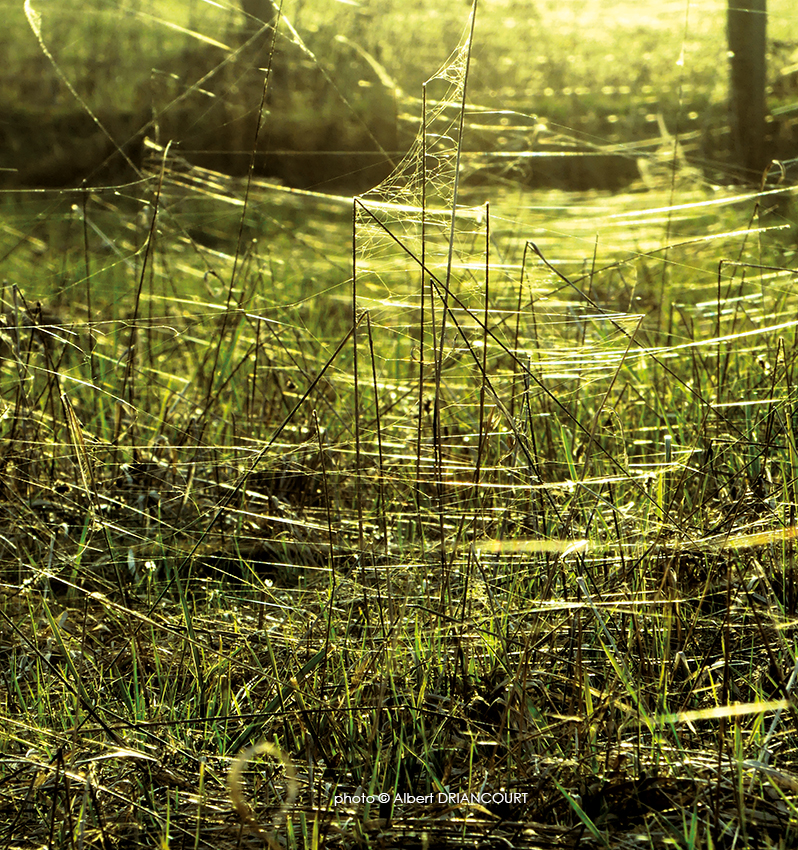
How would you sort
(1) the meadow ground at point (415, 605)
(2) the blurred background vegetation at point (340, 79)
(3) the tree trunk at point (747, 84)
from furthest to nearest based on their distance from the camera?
1. (2) the blurred background vegetation at point (340, 79)
2. (3) the tree trunk at point (747, 84)
3. (1) the meadow ground at point (415, 605)

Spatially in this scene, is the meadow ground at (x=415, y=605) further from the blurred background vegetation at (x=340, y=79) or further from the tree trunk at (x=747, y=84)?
the blurred background vegetation at (x=340, y=79)

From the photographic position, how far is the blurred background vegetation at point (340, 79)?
21.9ft

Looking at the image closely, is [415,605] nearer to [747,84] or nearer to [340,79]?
[747,84]

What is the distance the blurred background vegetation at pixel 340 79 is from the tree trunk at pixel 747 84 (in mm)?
718

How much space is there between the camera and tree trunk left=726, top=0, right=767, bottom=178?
4605mm

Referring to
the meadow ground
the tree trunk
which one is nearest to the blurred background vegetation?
the tree trunk

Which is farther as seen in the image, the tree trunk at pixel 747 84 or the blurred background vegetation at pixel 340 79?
the blurred background vegetation at pixel 340 79

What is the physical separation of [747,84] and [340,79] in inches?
146

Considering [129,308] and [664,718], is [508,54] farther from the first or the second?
[664,718]

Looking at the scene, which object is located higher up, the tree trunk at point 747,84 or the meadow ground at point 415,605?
the tree trunk at point 747,84

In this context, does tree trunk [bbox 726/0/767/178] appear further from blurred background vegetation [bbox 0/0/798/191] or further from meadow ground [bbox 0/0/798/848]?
meadow ground [bbox 0/0/798/848]

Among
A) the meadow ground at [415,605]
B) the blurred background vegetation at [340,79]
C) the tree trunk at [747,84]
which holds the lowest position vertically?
the meadow ground at [415,605]

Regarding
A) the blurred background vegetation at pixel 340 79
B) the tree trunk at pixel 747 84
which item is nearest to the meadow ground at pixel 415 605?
the tree trunk at pixel 747 84

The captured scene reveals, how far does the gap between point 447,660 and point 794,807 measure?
0.45 metres
